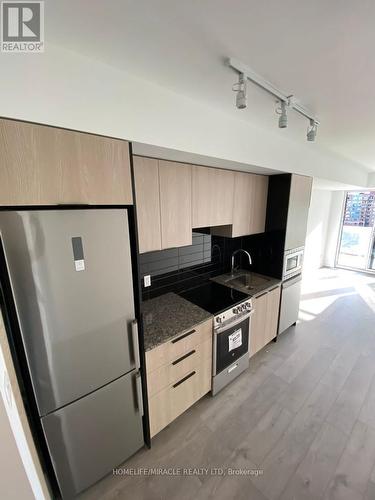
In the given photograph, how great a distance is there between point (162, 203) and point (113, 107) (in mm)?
708

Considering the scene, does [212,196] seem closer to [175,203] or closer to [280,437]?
[175,203]

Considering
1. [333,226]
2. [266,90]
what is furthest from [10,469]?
[333,226]

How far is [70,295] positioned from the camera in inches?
42.9

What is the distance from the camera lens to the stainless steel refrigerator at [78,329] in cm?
97

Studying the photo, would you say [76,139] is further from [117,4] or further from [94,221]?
[117,4]

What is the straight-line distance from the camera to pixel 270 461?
1560 millimetres

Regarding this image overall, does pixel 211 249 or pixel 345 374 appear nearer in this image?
pixel 345 374

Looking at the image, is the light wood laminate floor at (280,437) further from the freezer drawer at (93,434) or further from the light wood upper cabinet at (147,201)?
the light wood upper cabinet at (147,201)

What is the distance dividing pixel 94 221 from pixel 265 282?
7.25ft

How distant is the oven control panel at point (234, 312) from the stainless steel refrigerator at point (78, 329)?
805mm

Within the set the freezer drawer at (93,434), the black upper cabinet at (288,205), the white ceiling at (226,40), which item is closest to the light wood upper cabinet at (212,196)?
the white ceiling at (226,40)

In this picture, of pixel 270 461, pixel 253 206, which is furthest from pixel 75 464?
pixel 253 206

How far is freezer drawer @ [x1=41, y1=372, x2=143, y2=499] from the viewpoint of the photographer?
1185 mm

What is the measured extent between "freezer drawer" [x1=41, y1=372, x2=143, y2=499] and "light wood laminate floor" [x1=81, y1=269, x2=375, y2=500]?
0.67 ft
